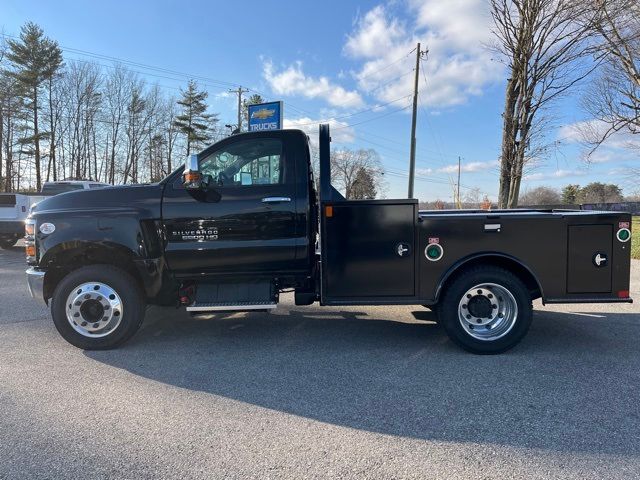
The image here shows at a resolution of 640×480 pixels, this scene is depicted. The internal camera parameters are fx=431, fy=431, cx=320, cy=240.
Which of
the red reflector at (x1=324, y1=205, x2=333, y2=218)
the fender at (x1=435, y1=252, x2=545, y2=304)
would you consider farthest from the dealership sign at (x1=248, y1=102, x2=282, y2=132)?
the fender at (x1=435, y1=252, x2=545, y2=304)

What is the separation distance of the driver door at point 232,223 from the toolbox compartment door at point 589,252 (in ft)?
9.53

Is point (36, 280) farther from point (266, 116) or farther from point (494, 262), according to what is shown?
point (266, 116)

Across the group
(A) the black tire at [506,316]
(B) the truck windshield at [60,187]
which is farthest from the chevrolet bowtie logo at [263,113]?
(A) the black tire at [506,316]

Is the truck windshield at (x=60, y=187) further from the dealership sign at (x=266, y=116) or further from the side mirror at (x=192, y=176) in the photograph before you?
the side mirror at (x=192, y=176)

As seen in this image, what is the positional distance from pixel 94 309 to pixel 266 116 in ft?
37.5

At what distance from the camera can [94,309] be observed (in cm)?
469

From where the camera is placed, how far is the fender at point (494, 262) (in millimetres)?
4547

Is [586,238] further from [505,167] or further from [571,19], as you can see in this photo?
[571,19]

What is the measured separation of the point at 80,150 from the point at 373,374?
5201cm

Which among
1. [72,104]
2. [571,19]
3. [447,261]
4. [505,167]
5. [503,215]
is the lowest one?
[447,261]

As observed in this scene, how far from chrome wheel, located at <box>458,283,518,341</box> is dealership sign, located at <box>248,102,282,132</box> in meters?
11.0

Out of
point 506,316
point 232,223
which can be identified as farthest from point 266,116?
point 506,316

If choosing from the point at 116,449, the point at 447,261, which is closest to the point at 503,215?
the point at 447,261

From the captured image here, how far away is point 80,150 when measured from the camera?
4725 cm
